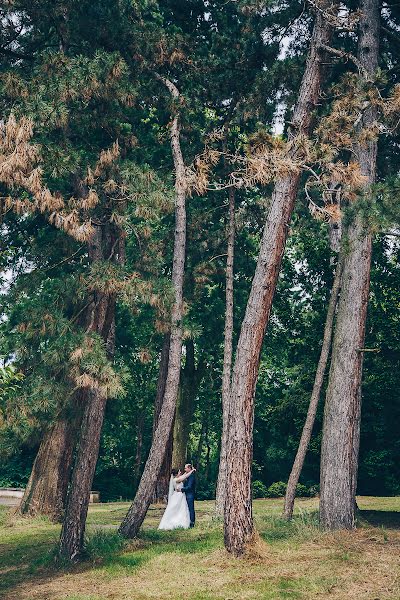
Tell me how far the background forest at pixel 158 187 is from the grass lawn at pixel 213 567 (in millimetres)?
2902

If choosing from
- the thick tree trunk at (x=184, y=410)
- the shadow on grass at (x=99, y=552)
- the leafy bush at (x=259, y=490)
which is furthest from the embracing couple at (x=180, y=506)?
the leafy bush at (x=259, y=490)

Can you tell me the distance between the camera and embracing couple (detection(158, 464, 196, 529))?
50.9ft

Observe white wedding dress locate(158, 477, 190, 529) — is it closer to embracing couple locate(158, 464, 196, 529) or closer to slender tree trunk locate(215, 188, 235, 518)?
embracing couple locate(158, 464, 196, 529)

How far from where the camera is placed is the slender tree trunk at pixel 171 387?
13297 mm

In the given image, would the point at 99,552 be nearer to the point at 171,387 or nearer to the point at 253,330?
the point at 171,387

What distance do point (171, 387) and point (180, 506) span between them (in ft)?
12.1

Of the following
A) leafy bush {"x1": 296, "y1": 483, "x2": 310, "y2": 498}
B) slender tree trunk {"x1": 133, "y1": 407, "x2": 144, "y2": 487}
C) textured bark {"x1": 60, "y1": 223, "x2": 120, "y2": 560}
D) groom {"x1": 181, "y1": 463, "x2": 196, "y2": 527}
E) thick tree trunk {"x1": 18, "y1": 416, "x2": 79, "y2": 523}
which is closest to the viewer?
textured bark {"x1": 60, "y1": 223, "x2": 120, "y2": 560}

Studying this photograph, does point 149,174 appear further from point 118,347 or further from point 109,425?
point 109,425

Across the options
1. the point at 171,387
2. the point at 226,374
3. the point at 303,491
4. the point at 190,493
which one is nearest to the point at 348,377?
the point at 171,387

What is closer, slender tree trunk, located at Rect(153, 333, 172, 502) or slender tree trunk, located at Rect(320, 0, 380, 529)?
slender tree trunk, located at Rect(320, 0, 380, 529)

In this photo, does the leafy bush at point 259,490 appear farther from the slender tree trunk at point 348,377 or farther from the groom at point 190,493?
the slender tree trunk at point 348,377

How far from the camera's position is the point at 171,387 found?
13.7 m

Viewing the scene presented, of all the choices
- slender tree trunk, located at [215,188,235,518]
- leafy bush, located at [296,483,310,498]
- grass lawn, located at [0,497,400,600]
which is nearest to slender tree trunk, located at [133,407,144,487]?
leafy bush, located at [296,483,310,498]

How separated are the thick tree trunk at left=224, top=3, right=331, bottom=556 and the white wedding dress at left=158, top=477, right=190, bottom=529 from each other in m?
4.49
